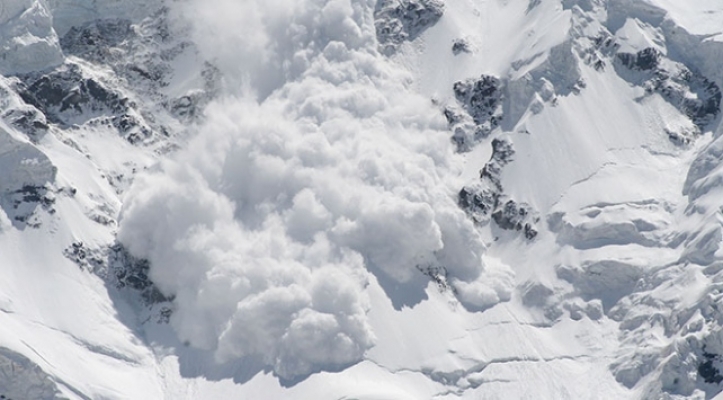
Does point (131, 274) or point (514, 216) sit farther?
point (514, 216)

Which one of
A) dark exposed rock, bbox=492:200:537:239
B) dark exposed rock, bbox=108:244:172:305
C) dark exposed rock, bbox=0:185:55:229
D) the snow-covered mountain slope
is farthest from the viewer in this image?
dark exposed rock, bbox=492:200:537:239

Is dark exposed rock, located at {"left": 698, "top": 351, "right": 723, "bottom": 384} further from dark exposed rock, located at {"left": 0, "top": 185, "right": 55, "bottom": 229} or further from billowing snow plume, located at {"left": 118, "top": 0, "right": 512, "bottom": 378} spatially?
dark exposed rock, located at {"left": 0, "top": 185, "right": 55, "bottom": 229}

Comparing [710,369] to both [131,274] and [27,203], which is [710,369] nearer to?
[131,274]

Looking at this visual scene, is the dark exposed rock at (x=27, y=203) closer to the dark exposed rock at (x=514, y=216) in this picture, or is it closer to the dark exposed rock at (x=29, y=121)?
the dark exposed rock at (x=29, y=121)

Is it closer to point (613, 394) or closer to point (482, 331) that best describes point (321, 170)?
point (482, 331)

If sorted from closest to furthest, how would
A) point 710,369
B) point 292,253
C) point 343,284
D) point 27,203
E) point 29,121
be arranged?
point 710,369 → point 343,284 → point 27,203 → point 292,253 → point 29,121

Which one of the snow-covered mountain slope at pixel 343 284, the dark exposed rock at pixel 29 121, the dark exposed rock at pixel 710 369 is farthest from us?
the dark exposed rock at pixel 29 121

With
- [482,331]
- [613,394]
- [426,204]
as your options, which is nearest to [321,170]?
[426,204]

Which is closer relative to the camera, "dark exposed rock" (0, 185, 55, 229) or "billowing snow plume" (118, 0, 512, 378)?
"billowing snow plume" (118, 0, 512, 378)

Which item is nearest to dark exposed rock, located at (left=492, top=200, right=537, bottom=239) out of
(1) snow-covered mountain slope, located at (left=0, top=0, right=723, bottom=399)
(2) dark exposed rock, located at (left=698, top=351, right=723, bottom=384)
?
(1) snow-covered mountain slope, located at (left=0, top=0, right=723, bottom=399)

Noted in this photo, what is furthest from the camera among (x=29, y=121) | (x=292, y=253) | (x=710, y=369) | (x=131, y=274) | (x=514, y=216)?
(x=514, y=216)

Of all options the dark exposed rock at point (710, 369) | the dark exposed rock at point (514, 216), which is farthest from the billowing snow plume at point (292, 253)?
the dark exposed rock at point (710, 369)

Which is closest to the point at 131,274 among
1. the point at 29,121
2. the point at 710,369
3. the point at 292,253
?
the point at 292,253
